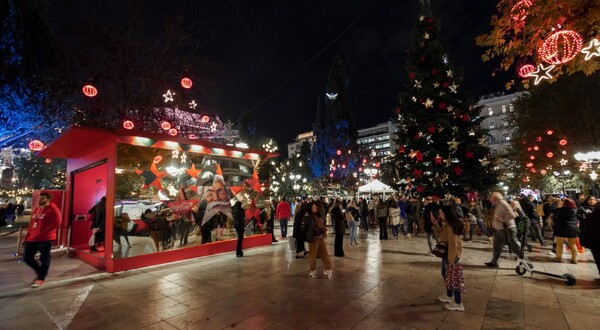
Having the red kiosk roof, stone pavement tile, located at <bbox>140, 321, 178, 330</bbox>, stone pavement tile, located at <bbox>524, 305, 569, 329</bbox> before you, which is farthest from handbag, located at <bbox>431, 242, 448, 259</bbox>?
the red kiosk roof

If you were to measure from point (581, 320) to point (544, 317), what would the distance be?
0.45 metres

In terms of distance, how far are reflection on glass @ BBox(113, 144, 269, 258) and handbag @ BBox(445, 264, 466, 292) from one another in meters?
7.09

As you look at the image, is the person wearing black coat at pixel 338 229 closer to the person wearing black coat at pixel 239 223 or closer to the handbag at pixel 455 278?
the person wearing black coat at pixel 239 223

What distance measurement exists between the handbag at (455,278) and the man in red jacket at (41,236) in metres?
7.85

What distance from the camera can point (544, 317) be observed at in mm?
4160

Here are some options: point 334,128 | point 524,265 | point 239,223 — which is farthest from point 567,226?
point 334,128

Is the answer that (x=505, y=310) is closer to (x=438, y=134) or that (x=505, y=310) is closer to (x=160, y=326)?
(x=160, y=326)

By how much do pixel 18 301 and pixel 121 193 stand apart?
10.4 feet

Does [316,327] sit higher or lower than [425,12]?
lower

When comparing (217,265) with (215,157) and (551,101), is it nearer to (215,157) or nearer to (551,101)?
(215,157)

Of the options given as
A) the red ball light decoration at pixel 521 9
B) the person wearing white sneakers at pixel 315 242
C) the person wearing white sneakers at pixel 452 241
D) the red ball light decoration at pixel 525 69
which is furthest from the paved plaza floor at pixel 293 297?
the red ball light decoration at pixel 521 9

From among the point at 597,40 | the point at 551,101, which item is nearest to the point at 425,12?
the point at 551,101

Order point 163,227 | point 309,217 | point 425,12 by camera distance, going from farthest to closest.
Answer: point 425,12
point 163,227
point 309,217

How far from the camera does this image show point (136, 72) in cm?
1357
